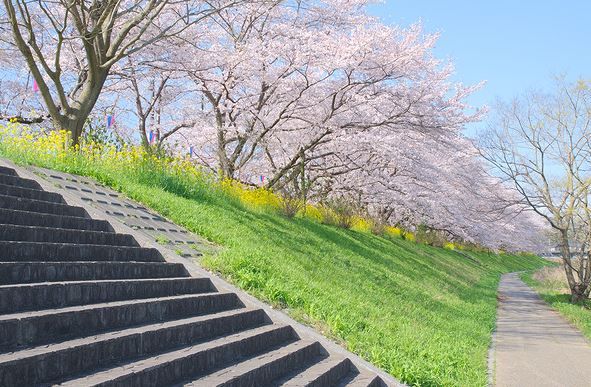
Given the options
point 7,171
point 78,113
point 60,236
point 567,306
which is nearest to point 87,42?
point 78,113

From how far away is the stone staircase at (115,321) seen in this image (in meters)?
4.14

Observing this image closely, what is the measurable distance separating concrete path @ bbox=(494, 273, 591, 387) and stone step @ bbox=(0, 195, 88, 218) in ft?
20.5

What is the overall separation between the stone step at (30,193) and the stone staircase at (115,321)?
2 cm

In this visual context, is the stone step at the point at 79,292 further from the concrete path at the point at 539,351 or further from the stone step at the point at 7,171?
the concrete path at the point at 539,351

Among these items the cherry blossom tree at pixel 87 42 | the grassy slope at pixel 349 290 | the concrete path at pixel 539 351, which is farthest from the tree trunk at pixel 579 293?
the cherry blossom tree at pixel 87 42

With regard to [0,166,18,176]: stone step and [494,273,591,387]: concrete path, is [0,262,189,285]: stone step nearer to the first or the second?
[0,166,18,176]: stone step

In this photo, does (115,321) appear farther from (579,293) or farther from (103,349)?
(579,293)

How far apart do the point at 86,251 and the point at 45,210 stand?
4.29 feet

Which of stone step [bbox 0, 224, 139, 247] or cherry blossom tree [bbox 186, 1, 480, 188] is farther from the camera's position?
cherry blossom tree [bbox 186, 1, 480, 188]

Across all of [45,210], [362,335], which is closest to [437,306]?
[362,335]

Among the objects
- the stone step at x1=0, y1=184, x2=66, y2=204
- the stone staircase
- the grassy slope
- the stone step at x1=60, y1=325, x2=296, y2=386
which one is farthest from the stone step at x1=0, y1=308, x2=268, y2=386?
the stone step at x1=0, y1=184, x2=66, y2=204

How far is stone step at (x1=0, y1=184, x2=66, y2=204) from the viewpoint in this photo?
278 inches

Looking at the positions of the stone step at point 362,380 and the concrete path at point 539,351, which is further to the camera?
the concrete path at point 539,351

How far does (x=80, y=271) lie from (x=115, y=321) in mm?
875
